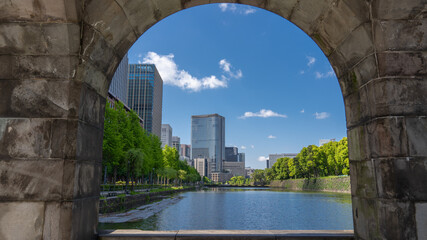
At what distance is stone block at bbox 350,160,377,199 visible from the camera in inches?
→ 162

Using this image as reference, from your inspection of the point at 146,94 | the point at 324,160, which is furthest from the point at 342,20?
the point at 146,94

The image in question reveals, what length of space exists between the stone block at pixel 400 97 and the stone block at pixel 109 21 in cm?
412

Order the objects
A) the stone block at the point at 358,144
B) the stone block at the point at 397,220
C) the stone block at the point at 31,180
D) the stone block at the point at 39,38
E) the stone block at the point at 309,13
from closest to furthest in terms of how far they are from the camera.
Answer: the stone block at the point at 397,220
the stone block at the point at 31,180
the stone block at the point at 39,38
the stone block at the point at 358,144
the stone block at the point at 309,13

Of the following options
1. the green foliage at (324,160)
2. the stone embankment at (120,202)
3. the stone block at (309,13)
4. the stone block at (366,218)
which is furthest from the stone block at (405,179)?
the green foliage at (324,160)

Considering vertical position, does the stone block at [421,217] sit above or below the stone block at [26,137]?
below

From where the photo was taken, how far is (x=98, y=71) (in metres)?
4.64

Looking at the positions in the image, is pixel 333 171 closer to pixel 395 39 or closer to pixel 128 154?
pixel 128 154

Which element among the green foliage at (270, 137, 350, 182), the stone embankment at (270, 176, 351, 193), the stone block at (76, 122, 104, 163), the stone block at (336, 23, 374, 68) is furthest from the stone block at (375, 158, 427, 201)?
the green foliage at (270, 137, 350, 182)

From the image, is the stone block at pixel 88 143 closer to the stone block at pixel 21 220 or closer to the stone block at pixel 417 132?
the stone block at pixel 21 220

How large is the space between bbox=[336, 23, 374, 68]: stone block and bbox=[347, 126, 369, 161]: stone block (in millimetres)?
1097

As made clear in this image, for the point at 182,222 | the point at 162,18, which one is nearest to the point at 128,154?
the point at 182,222

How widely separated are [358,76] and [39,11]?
16.6 ft

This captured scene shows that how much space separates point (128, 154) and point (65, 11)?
118 feet

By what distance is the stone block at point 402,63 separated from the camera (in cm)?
408
